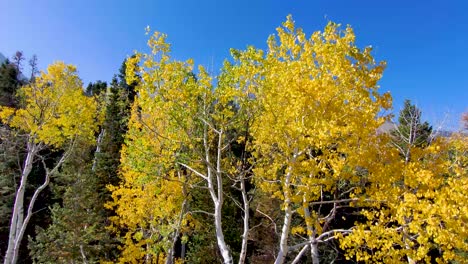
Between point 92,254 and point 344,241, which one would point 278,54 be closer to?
point 344,241

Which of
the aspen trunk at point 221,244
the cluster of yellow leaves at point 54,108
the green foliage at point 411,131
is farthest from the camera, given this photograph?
the cluster of yellow leaves at point 54,108

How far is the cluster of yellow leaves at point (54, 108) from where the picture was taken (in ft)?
47.5

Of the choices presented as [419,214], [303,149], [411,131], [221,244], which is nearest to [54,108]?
[221,244]

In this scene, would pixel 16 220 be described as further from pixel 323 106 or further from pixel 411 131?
pixel 411 131

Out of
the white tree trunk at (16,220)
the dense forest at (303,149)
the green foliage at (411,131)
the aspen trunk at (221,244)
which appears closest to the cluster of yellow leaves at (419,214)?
the dense forest at (303,149)

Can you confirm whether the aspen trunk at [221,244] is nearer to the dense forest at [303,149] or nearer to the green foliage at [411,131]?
the dense forest at [303,149]

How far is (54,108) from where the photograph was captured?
48.1ft

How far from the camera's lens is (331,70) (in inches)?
257

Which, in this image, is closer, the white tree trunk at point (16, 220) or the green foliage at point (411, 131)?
the white tree trunk at point (16, 220)

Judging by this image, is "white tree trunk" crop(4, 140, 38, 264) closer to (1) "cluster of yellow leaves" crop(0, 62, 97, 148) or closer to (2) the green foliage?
(1) "cluster of yellow leaves" crop(0, 62, 97, 148)

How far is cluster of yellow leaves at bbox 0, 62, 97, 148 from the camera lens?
14.5 m

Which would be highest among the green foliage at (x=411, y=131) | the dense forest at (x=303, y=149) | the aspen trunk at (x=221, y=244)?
the green foliage at (x=411, y=131)

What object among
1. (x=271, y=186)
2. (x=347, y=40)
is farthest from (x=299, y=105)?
(x=271, y=186)

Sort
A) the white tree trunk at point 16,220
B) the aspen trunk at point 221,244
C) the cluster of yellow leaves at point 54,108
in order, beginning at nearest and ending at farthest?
1. the aspen trunk at point 221,244
2. the white tree trunk at point 16,220
3. the cluster of yellow leaves at point 54,108
